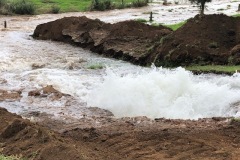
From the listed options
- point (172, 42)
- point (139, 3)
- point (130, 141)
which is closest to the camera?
point (130, 141)

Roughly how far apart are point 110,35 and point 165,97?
45.5ft

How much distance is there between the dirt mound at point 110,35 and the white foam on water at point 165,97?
301 inches

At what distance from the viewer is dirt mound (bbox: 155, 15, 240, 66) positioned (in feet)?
68.6

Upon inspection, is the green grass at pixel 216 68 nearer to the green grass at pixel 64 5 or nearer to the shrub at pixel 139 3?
the green grass at pixel 64 5

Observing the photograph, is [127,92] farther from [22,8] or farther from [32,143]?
[22,8]

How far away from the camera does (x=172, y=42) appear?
2230 cm

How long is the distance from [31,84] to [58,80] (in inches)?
50.5

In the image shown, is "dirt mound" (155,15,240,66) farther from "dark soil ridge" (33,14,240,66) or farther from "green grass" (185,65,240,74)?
"green grass" (185,65,240,74)

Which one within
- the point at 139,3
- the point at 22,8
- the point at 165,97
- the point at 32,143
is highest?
the point at 22,8

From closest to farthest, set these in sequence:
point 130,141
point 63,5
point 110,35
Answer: point 130,141 → point 110,35 → point 63,5

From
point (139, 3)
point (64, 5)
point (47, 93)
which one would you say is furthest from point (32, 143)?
point (139, 3)

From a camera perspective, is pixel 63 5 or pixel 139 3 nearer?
pixel 63 5

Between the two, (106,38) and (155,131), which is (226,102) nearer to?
(155,131)

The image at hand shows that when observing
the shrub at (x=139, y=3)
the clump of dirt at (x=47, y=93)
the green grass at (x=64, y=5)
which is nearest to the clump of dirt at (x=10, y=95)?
the clump of dirt at (x=47, y=93)
